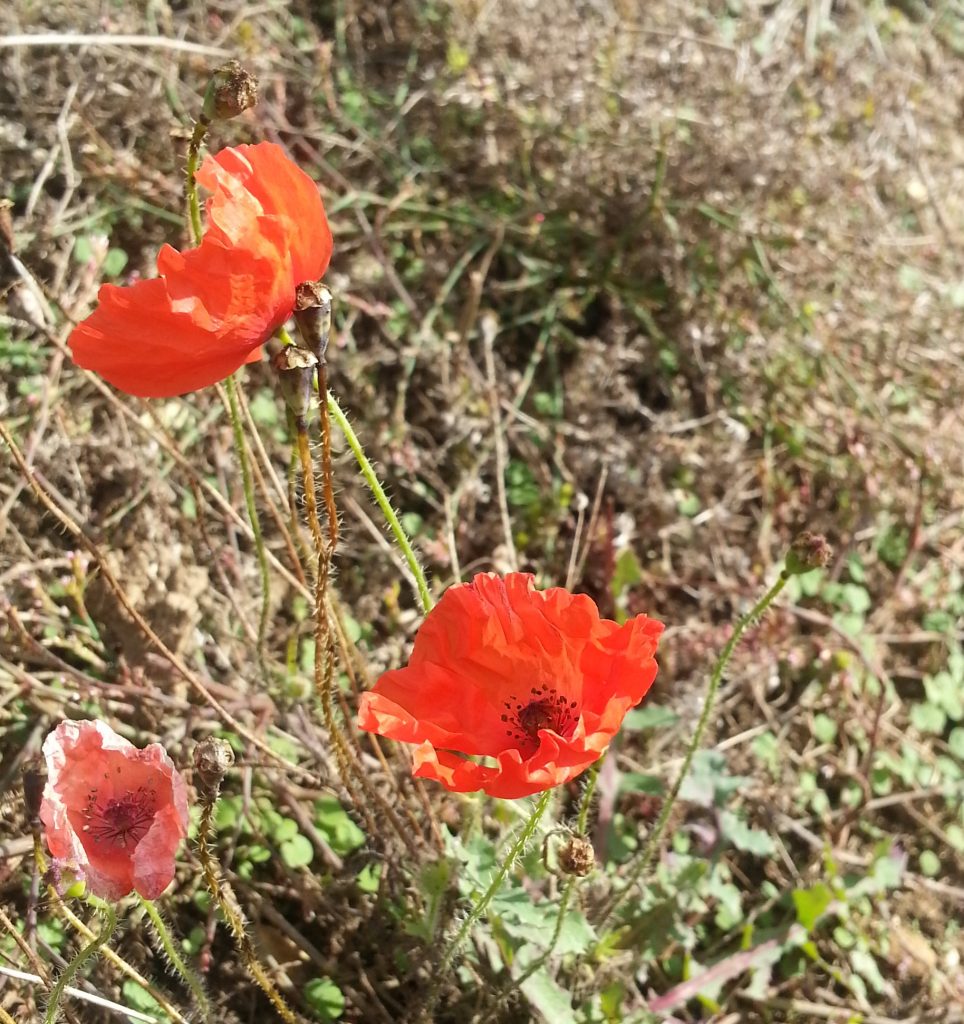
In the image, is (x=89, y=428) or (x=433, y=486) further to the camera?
(x=433, y=486)

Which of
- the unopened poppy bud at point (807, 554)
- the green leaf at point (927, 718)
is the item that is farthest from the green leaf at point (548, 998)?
the green leaf at point (927, 718)

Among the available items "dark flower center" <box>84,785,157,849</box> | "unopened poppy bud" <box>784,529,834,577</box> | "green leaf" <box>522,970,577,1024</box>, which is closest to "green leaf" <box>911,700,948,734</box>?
"unopened poppy bud" <box>784,529,834,577</box>

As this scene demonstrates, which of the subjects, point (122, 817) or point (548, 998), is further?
point (548, 998)

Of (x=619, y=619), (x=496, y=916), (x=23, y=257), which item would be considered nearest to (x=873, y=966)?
(x=619, y=619)

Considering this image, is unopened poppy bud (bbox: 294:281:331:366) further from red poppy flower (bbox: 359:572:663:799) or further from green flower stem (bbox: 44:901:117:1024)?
green flower stem (bbox: 44:901:117:1024)

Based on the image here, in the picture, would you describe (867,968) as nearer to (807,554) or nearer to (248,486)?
(807,554)

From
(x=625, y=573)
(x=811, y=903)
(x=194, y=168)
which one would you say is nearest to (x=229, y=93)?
(x=194, y=168)

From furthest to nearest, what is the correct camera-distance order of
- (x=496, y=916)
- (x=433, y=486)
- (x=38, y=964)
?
(x=433, y=486) → (x=496, y=916) → (x=38, y=964)

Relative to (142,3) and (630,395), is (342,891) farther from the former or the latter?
(142,3)
